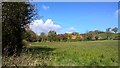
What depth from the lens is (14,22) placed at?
16438 millimetres

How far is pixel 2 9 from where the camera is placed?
47.9 feet

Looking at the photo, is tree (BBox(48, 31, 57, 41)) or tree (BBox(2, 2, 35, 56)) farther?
tree (BBox(48, 31, 57, 41))

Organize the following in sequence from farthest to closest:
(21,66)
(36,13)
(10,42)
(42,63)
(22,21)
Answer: (36,13)
(22,21)
(10,42)
(42,63)
(21,66)

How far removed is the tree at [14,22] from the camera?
14.9m

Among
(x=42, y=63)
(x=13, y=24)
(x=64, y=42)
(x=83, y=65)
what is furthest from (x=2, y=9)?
(x=64, y=42)

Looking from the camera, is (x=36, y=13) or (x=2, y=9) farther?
(x=36, y=13)

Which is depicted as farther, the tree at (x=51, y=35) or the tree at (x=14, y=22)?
the tree at (x=51, y=35)

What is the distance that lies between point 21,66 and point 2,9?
484 cm

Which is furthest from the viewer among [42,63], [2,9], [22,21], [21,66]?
[22,21]

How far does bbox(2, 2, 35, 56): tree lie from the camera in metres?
14.9

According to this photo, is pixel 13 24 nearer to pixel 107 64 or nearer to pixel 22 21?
pixel 22 21

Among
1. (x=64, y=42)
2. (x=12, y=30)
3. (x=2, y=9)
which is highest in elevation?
(x=2, y=9)

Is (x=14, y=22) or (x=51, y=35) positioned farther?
(x=51, y=35)

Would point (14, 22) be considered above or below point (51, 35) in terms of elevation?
above
